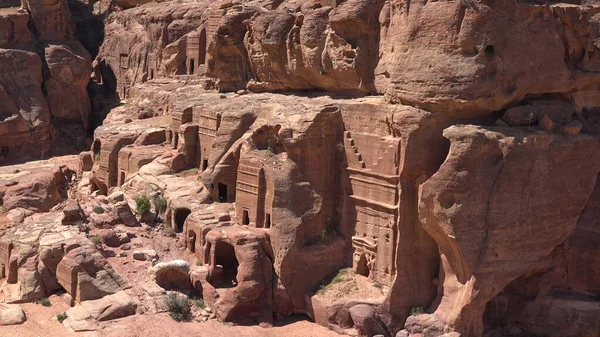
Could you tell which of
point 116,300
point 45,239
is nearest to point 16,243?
point 45,239

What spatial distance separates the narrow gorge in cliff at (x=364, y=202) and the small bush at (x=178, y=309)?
0.11m

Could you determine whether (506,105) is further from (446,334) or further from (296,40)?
(296,40)

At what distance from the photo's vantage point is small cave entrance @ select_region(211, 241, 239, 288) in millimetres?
28922

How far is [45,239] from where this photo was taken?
29.6 metres

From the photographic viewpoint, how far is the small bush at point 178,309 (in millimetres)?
26984

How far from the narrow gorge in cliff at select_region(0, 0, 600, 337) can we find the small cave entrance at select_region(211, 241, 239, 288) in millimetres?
69

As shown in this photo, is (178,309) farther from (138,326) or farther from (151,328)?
(138,326)

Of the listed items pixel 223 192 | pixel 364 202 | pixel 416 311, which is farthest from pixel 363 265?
pixel 223 192

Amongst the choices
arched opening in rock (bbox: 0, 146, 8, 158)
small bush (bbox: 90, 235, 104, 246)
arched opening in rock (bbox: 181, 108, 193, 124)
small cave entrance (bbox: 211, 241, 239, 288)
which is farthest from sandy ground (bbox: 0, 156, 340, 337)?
arched opening in rock (bbox: 0, 146, 8, 158)

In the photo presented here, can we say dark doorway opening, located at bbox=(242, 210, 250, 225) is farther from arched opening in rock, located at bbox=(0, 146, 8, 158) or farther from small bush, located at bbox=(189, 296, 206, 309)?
arched opening in rock, located at bbox=(0, 146, 8, 158)

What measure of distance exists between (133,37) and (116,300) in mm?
35151

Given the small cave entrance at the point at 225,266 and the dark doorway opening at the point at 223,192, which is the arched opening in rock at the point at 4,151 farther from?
the small cave entrance at the point at 225,266

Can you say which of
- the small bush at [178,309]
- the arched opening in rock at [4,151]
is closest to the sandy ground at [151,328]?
the small bush at [178,309]

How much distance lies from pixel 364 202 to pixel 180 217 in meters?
9.39
